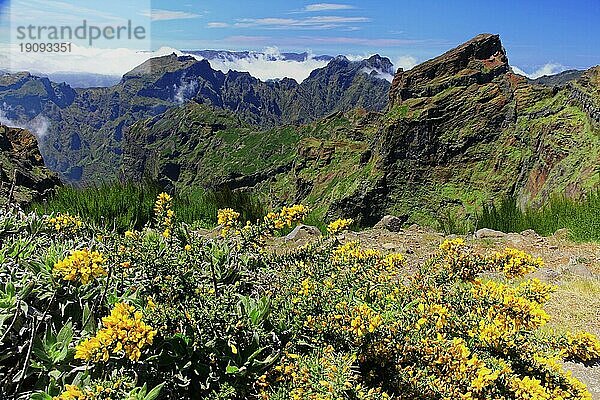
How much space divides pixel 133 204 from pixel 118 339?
5.85m

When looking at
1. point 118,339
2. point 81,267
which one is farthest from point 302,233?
point 118,339

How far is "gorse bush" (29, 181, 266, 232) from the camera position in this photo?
7645mm

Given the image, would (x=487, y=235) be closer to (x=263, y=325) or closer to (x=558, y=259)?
(x=558, y=259)

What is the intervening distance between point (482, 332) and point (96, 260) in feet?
8.42

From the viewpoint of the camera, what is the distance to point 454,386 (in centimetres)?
328

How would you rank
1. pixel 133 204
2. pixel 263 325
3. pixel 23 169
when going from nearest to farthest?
pixel 263 325 → pixel 133 204 → pixel 23 169

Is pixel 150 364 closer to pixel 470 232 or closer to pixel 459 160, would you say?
pixel 470 232

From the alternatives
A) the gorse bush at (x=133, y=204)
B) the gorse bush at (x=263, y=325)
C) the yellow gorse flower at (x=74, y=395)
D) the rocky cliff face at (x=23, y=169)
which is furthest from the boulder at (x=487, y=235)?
the rocky cliff face at (x=23, y=169)

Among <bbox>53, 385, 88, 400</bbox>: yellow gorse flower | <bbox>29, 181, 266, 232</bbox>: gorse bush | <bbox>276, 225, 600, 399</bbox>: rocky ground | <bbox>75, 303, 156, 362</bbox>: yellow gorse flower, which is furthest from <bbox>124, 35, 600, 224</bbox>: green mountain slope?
<bbox>53, 385, 88, 400</bbox>: yellow gorse flower

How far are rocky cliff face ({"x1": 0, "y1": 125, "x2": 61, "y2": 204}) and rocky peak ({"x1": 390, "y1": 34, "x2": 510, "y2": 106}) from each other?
216 ft

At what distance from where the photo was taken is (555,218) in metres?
9.50

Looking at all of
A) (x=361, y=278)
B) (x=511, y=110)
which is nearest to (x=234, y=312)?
(x=361, y=278)

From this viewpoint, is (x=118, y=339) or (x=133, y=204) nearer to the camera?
(x=118, y=339)

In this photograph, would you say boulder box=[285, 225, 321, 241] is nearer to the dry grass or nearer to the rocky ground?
the rocky ground
